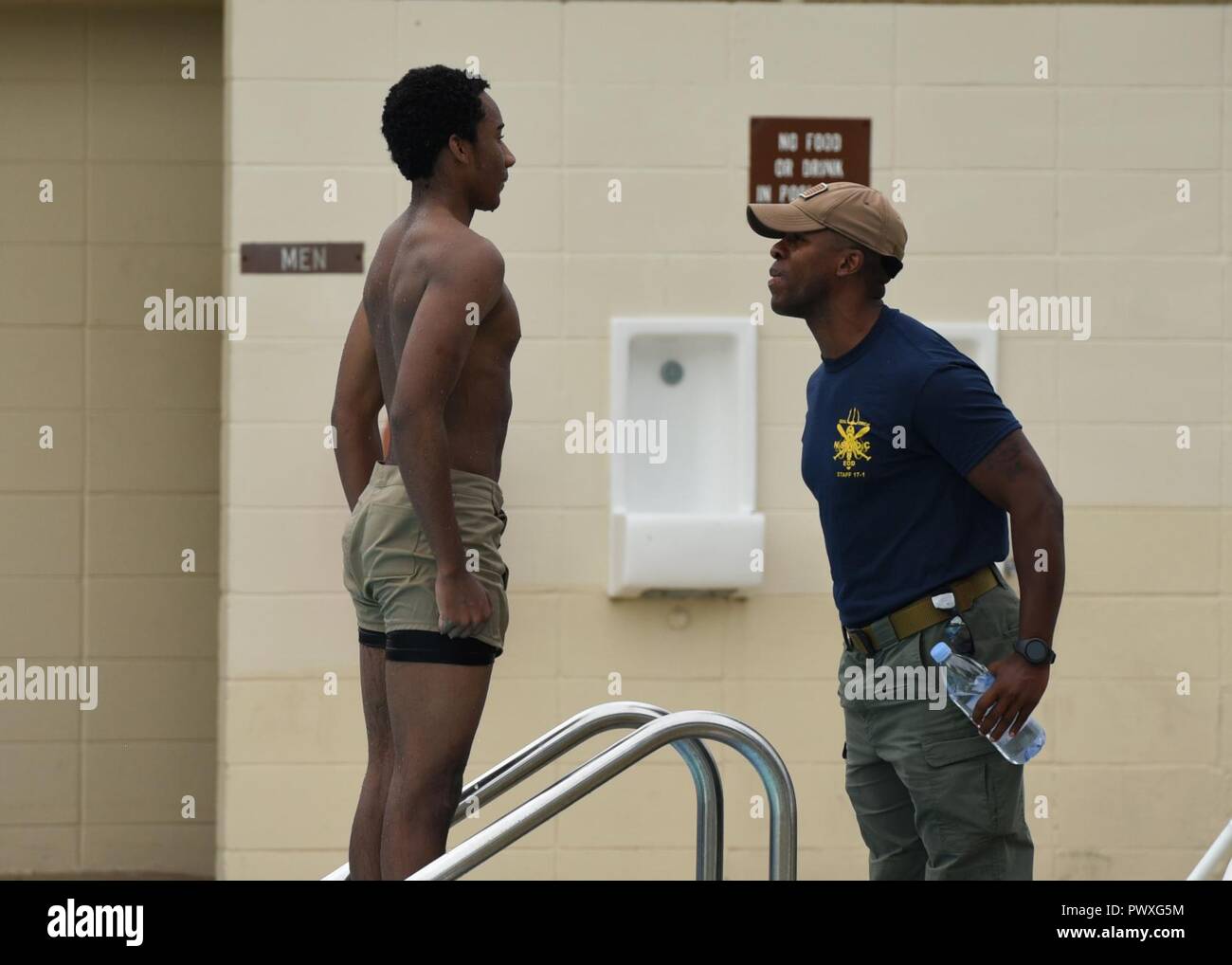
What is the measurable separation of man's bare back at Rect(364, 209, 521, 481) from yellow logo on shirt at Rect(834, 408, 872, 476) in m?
0.60

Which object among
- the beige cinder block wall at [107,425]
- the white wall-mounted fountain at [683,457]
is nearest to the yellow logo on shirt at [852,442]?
the white wall-mounted fountain at [683,457]

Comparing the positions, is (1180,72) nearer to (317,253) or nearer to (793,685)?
(793,685)

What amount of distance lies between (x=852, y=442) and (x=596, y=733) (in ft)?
2.58

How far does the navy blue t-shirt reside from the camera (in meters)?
2.92

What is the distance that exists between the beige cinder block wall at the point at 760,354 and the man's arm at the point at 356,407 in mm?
1858

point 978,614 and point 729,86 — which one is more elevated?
point 729,86

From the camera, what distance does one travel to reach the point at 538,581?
5.16 m

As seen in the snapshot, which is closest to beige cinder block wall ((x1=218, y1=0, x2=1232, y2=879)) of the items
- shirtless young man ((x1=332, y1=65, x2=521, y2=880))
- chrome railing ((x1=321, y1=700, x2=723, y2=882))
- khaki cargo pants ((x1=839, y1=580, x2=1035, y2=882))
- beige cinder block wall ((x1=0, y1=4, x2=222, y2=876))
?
beige cinder block wall ((x1=0, y1=4, x2=222, y2=876))

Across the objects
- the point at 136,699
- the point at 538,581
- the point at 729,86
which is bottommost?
the point at 136,699

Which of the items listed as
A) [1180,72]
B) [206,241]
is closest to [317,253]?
[206,241]

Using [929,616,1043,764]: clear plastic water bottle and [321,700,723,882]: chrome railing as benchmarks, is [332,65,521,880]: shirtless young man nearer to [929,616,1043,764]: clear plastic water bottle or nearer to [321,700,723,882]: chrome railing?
[321,700,723,882]: chrome railing

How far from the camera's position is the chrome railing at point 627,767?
2.56 metres

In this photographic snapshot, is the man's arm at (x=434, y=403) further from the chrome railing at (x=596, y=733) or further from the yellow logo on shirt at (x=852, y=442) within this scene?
the yellow logo on shirt at (x=852, y=442)
